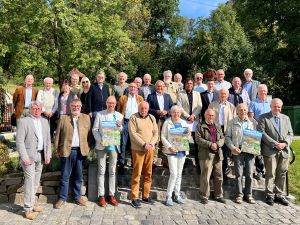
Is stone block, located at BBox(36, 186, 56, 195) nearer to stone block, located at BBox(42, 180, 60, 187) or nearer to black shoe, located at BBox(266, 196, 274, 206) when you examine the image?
stone block, located at BBox(42, 180, 60, 187)

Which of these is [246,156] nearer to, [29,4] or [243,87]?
[243,87]

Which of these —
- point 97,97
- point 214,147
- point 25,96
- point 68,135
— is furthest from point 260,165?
point 25,96

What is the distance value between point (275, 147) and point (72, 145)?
4012 mm

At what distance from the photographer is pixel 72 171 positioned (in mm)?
7484

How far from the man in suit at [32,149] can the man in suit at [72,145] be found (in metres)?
0.28

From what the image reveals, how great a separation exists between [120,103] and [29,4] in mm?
10439

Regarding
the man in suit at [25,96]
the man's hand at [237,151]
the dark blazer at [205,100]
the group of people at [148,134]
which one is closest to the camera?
the group of people at [148,134]

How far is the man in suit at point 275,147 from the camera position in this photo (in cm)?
760

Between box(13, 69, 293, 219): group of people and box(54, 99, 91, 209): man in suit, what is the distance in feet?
0.06

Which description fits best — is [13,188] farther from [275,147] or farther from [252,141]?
[275,147]

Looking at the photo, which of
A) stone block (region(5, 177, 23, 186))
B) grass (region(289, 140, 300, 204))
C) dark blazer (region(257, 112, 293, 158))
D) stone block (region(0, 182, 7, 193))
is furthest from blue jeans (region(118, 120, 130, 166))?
grass (region(289, 140, 300, 204))

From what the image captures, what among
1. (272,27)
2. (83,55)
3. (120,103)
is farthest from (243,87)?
(272,27)

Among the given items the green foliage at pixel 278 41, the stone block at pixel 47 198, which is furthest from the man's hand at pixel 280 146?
the green foliage at pixel 278 41

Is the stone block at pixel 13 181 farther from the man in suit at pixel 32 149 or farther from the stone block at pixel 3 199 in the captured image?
the man in suit at pixel 32 149
